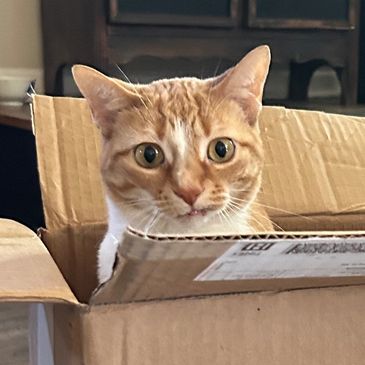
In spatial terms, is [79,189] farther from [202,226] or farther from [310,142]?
[310,142]

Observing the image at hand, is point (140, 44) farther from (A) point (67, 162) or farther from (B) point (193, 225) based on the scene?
(B) point (193, 225)

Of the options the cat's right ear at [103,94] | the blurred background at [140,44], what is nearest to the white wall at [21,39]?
the blurred background at [140,44]

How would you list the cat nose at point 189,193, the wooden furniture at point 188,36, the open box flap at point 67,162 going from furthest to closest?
the wooden furniture at point 188,36, the open box flap at point 67,162, the cat nose at point 189,193

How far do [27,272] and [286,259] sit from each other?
21 cm

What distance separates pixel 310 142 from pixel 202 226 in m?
0.29

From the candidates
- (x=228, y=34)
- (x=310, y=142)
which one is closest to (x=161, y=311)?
(x=310, y=142)

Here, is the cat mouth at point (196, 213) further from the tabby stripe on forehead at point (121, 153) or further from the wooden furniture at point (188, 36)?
the wooden furniture at point (188, 36)

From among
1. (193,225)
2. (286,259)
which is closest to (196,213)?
(193,225)

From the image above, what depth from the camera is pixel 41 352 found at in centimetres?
69

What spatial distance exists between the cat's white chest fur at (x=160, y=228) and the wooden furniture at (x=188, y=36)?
3.48 ft

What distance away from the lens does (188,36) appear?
197cm

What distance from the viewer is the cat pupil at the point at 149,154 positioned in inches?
30.3

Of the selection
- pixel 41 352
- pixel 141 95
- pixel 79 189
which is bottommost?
pixel 41 352

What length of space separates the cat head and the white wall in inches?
54.7
